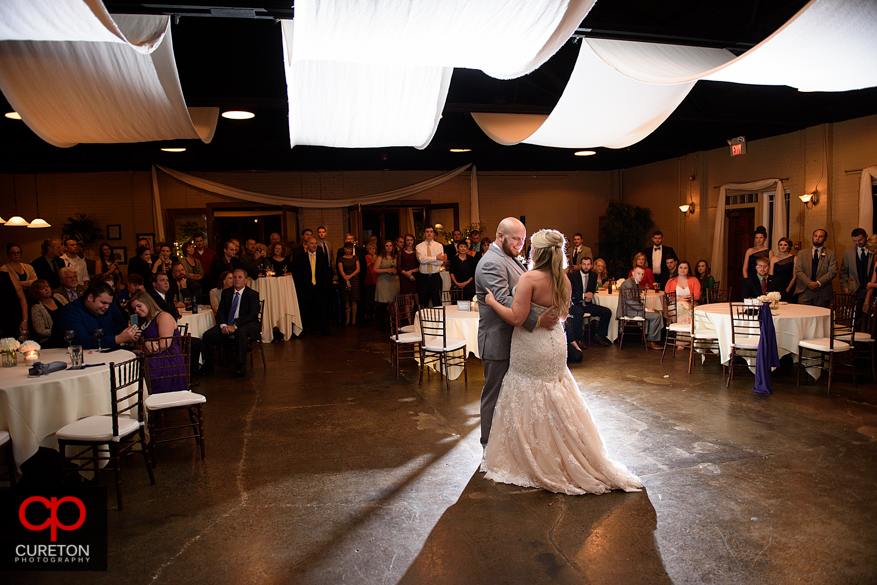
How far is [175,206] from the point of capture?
1219 centimetres

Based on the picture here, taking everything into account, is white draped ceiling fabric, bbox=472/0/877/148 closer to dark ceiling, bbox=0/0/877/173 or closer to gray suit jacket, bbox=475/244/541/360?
dark ceiling, bbox=0/0/877/173

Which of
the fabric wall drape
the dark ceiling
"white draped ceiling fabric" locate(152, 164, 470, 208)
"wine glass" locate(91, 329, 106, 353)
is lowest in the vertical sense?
"wine glass" locate(91, 329, 106, 353)

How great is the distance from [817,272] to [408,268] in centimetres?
606

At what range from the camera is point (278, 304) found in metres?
8.84

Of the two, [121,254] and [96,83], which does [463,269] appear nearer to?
[96,83]

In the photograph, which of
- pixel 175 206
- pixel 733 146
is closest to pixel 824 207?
pixel 733 146

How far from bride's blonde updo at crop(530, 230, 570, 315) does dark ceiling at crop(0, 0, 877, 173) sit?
6.91 feet

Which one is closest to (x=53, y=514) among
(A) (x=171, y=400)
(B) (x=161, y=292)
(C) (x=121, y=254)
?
(A) (x=171, y=400)

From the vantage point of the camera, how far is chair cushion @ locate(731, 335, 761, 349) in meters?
5.69

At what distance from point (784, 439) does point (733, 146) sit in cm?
725

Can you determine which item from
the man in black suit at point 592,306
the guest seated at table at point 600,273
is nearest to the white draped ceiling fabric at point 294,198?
the guest seated at table at point 600,273

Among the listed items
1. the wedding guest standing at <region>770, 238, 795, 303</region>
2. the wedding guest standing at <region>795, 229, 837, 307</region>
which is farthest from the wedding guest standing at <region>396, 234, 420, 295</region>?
the wedding guest standing at <region>795, 229, 837, 307</region>

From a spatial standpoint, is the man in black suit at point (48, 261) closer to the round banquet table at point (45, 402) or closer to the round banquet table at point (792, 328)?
the round banquet table at point (45, 402)

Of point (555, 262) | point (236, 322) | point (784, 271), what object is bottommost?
point (236, 322)
